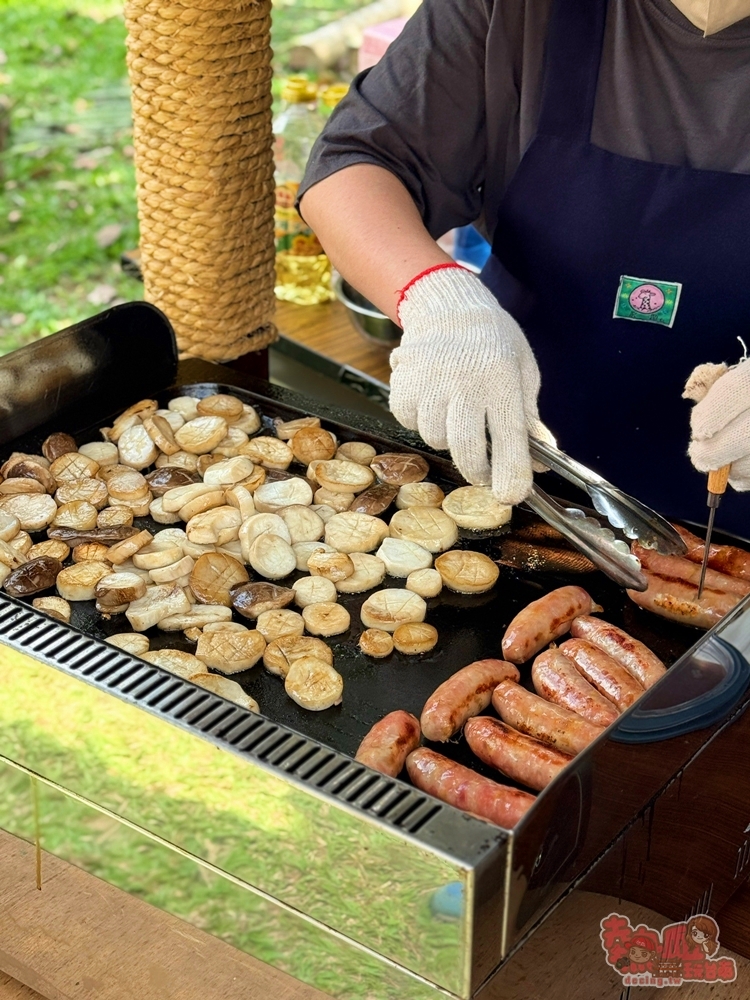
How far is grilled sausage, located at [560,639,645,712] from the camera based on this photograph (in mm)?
1379

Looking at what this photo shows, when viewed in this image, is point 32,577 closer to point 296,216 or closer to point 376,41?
point 296,216

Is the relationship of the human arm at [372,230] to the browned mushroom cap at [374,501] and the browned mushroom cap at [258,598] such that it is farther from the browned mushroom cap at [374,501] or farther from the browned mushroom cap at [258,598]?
the browned mushroom cap at [258,598]

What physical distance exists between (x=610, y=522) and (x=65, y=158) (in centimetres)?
519

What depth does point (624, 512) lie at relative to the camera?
1.56 m

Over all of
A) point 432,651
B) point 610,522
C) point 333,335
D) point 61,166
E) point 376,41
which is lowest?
point 61,166

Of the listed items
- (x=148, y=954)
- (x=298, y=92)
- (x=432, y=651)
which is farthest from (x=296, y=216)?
(x=148, y=954)

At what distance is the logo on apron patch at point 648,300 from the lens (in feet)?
6.09

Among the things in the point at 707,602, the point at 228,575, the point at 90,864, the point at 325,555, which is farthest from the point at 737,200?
the point at 90,864

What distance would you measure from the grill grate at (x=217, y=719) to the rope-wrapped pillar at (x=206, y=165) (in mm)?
1014

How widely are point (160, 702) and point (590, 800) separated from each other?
1.45 ft

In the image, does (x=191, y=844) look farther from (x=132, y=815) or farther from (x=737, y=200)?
(x=737, y=200)

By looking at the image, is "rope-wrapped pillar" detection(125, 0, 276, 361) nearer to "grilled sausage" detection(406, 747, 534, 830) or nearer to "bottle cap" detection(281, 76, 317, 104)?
"bottle cap" detection(281, 76, 317, 104)

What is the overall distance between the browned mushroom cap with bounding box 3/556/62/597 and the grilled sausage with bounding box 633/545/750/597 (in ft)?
2.65

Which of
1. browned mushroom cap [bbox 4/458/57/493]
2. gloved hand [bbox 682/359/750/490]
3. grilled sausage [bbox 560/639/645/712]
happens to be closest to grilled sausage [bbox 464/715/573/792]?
grilled sausage [bbox 560/639/645/712]
